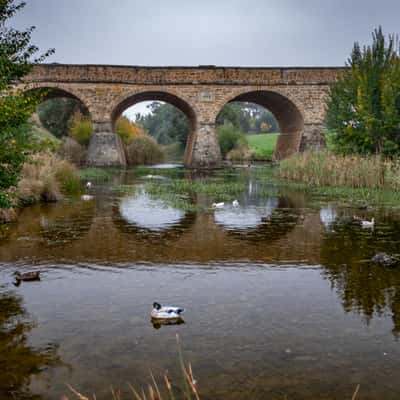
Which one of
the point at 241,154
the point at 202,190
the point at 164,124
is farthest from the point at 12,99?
the point at 164,124

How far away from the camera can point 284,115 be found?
123 feet

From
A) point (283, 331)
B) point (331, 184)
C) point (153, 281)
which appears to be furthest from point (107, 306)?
point (331, 184)

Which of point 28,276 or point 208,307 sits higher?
point 28,276

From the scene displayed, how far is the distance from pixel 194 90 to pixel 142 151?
29.2ft

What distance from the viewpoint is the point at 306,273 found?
6914 millimetres

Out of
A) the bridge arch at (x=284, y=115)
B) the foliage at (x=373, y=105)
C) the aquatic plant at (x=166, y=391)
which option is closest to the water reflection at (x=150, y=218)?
the aquatic plant at (x=166, y=391)

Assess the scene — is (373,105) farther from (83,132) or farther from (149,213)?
(83,132)

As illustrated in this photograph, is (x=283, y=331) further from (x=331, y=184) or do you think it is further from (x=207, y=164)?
(x=207, y=164)

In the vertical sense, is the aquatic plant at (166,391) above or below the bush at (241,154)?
below

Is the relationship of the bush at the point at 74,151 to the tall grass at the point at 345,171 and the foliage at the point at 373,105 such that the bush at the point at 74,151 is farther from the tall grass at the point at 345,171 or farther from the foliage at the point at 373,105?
the foliage at the point at 373,105

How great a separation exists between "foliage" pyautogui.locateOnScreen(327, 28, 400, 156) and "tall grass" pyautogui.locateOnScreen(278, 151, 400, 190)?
774 millimetres

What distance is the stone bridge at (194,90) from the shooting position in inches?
1228

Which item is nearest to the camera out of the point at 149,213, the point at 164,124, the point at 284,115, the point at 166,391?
the point at 166,391

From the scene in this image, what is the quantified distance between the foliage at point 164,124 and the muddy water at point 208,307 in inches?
1733
